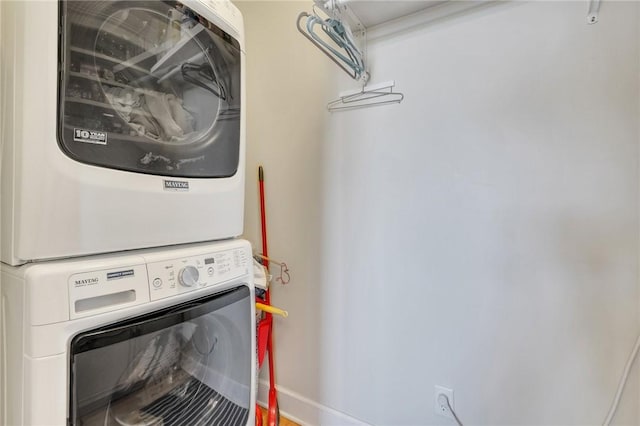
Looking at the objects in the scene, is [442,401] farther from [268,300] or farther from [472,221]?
[268,300]

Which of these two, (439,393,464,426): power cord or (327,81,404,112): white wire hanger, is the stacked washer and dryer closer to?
(327,81,404,112): white wire hanger

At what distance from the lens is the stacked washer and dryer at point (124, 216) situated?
60 centimetres

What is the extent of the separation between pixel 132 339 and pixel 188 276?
7.4 inches

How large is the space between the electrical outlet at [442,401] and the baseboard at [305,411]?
372 mm

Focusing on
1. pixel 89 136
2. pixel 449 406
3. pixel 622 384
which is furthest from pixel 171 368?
pixel 622 384

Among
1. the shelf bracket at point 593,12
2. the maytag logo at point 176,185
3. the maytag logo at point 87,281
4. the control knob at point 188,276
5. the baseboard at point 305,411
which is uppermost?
the shelf bracket at point 593,12

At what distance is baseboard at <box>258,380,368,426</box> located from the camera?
1.49 metres

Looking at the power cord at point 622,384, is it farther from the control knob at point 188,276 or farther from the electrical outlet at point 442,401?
the control knob at point 188,276

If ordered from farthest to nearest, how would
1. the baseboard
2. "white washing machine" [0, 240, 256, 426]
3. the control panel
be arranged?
the baseboard → the control panel → "white washing machine" [0, 240, 256, 426]

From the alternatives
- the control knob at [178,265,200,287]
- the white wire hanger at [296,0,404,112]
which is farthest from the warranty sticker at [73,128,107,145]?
the white wire hanger at [296,0,404,112]

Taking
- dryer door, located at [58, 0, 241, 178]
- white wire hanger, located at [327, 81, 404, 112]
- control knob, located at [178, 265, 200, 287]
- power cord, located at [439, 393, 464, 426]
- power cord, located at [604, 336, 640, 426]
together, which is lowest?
power cord, located at [439, 393, 464, 426]

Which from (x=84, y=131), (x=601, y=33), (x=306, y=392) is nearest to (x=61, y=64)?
(x=84, y=131)

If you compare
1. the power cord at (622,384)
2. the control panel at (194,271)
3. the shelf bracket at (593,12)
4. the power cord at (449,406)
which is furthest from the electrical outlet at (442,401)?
the shelf bracket at (593,12)

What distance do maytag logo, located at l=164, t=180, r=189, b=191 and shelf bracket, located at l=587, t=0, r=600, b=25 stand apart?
140 cm
